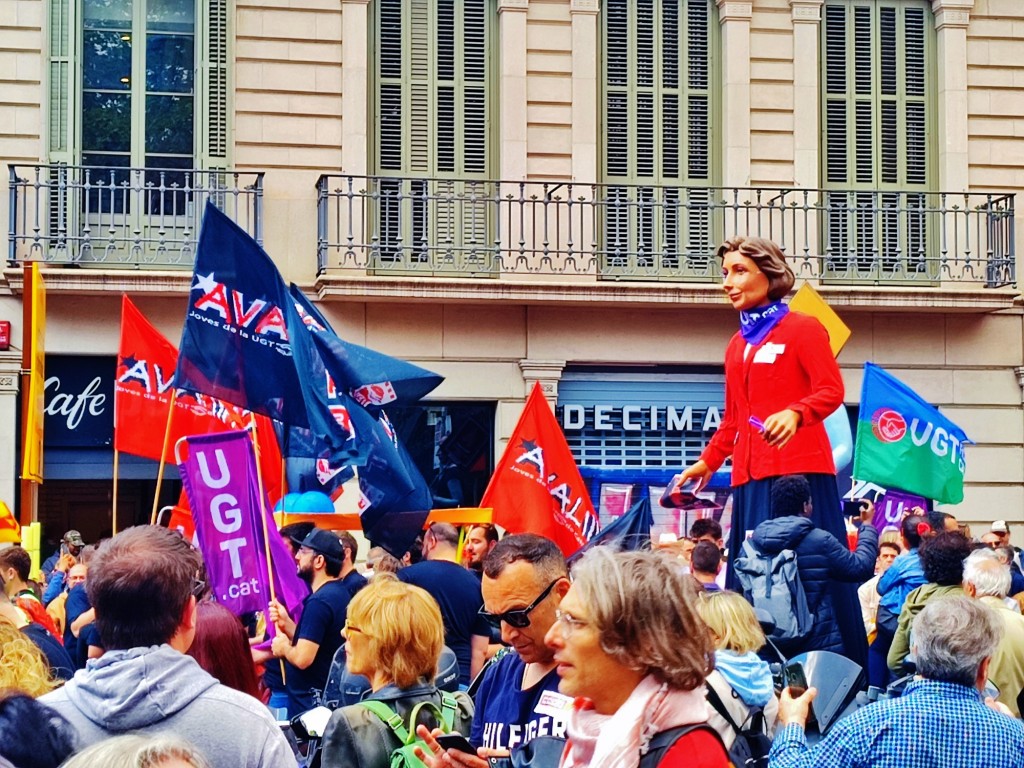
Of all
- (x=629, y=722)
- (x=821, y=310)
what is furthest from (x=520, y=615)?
(x=821, y=310)

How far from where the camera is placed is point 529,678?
4.77 meters

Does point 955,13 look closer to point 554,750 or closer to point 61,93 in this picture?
point 61,93

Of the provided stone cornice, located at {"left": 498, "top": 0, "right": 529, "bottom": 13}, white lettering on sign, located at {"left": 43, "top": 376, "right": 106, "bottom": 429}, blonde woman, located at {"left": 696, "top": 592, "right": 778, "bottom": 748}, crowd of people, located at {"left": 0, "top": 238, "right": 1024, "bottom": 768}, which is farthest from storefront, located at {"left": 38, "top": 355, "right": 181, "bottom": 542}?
blonde woman, located at {"left": 696, "top": 592, "right": 778, "bottom": 748}

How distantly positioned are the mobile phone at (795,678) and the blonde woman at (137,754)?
2.60 metres

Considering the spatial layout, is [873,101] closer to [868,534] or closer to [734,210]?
[734,210]

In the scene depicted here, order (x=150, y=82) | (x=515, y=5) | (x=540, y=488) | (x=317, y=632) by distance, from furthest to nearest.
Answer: (x=515, y=5)
(x=150, y=82)
(x=540, y=488)
(x=317, y=632)

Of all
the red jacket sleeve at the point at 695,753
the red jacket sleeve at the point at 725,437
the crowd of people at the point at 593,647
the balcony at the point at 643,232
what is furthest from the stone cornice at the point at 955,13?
the red jacket sleeve at the point at 695,753

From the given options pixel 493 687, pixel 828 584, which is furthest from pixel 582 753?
pixel 828 584

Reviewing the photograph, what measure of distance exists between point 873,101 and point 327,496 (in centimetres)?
952

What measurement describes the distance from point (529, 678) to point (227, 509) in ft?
13.6

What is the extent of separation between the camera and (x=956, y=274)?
19.9 m

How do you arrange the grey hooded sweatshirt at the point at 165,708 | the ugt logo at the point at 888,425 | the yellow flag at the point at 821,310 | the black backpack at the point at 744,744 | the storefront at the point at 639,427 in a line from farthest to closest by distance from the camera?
the storefront at the point at 639,427 → the yellow flag at the point at 821,310 → the ugt logo at the point at 888,425 → the black backpack at the point at 744,744 → the grey hooded sweatshirt at the point at 165,708

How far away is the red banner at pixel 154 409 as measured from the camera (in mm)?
13797

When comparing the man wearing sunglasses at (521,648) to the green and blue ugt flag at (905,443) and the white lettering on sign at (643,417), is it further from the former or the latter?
the white lettering on sign at (643,417)
